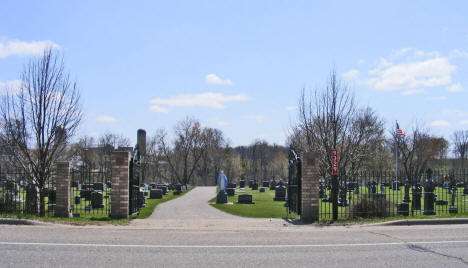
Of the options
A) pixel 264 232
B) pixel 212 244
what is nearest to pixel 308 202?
pixel 264 232

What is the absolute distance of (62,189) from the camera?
14.4m

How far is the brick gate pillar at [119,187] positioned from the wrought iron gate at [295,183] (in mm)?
5853

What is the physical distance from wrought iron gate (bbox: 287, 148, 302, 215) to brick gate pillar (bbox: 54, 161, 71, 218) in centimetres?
790

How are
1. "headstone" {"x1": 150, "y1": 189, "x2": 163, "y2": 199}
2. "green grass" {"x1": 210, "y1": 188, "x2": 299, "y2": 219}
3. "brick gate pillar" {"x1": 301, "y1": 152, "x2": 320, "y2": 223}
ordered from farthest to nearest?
"headstone" {"x1": 150, "y1": 189, "x2": 163, "y2": 199} → "green grass" {"x1": 210, "y1": 188, "x2": 299, "y2": 219} → "brick gate pillar" {"x1": 301, "y1": 152, "x2": 320, "y2": 223}

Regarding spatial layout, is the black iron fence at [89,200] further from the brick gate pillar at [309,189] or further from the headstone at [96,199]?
the brick gate pillar at [309,189]

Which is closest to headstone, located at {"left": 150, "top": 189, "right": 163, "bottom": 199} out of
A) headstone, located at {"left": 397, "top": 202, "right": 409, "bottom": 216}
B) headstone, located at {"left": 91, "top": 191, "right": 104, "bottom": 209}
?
headstone, located at {"left": 91, "top": 191, "right": 104, "bottom": 209}

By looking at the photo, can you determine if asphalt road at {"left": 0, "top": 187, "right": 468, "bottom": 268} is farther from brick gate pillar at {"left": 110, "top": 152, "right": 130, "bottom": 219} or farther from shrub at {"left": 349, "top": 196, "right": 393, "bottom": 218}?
shrub at {"left": 349, "top": 196, "right": 393, "bottom": 218}

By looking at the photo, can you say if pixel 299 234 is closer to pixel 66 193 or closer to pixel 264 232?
pixel 264 232

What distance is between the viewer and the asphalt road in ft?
23.6

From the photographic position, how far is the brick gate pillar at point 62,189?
1436cm

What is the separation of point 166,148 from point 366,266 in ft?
200

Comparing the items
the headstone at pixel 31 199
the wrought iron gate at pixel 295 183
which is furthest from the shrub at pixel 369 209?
the headstone at pixel 31 199

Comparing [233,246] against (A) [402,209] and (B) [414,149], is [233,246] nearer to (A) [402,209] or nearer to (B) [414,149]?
(A) [402,209]

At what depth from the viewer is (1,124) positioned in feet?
57.8
